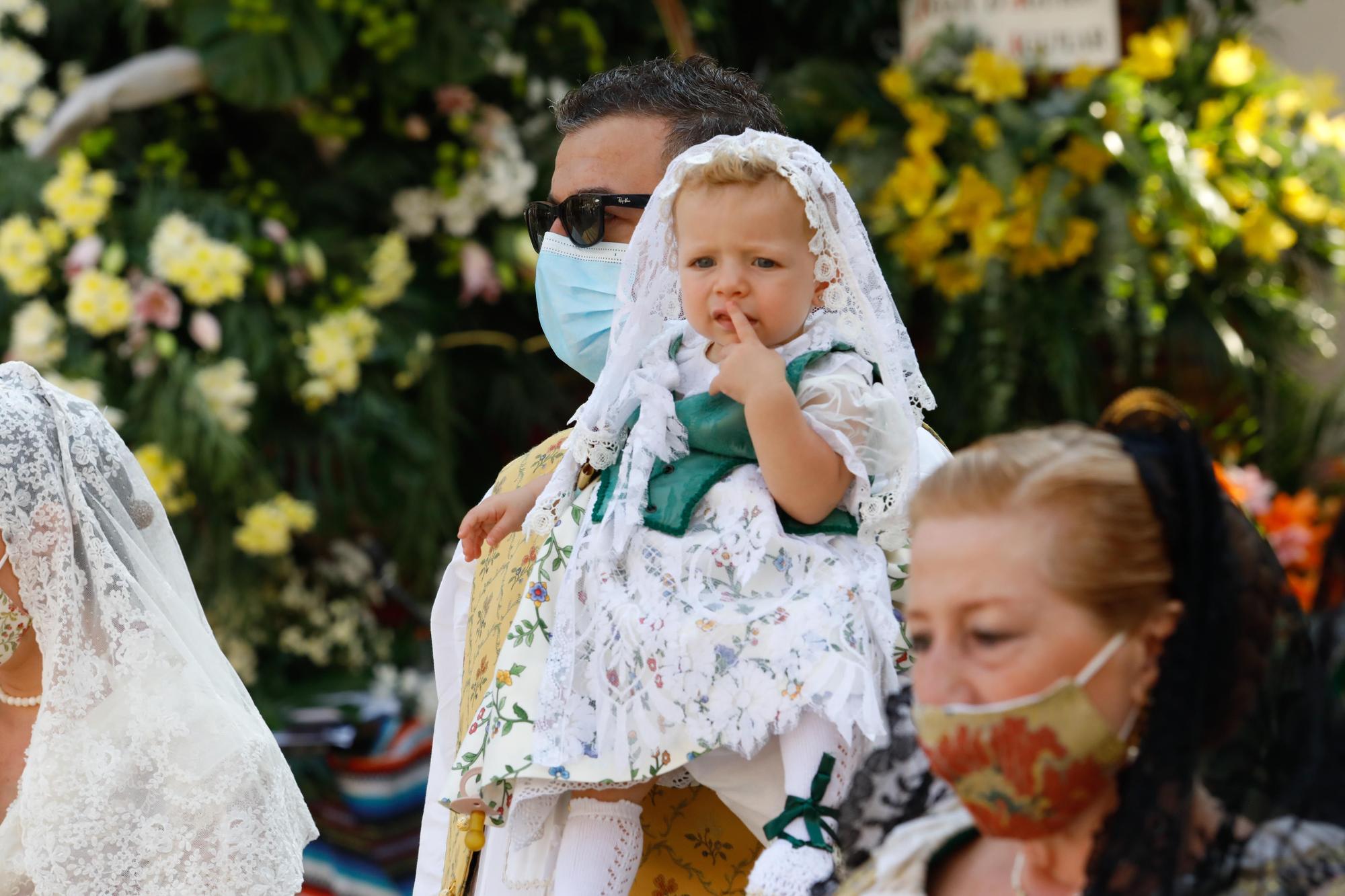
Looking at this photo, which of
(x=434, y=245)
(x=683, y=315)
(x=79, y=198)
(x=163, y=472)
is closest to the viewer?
(x=683, y=315)

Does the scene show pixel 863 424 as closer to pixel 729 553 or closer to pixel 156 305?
pixel 729 553

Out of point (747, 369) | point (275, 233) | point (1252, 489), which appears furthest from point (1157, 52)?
point (747, 369)

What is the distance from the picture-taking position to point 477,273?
552cm

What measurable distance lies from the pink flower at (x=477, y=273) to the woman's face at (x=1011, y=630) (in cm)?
392

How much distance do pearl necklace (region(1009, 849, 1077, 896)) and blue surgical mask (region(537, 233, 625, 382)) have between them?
49.7 inches

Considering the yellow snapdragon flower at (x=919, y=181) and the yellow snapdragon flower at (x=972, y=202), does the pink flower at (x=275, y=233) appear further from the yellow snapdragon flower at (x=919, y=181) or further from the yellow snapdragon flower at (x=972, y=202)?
the yellow snapdragon flower at (x=972, y=202)

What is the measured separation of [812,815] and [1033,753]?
51cm

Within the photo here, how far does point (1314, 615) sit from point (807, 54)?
480 centimetres

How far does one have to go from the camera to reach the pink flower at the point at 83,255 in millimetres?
4969

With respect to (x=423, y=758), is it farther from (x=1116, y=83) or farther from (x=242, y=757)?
(x=1116, y=83)

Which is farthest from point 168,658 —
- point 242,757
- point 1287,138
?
point 1287,138

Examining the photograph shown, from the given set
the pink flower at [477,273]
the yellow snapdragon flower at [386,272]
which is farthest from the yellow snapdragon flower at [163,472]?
the pink flower at [477,273]

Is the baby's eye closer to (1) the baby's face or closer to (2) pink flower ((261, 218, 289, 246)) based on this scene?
(1) the baby's face

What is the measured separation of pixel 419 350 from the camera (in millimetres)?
5367
